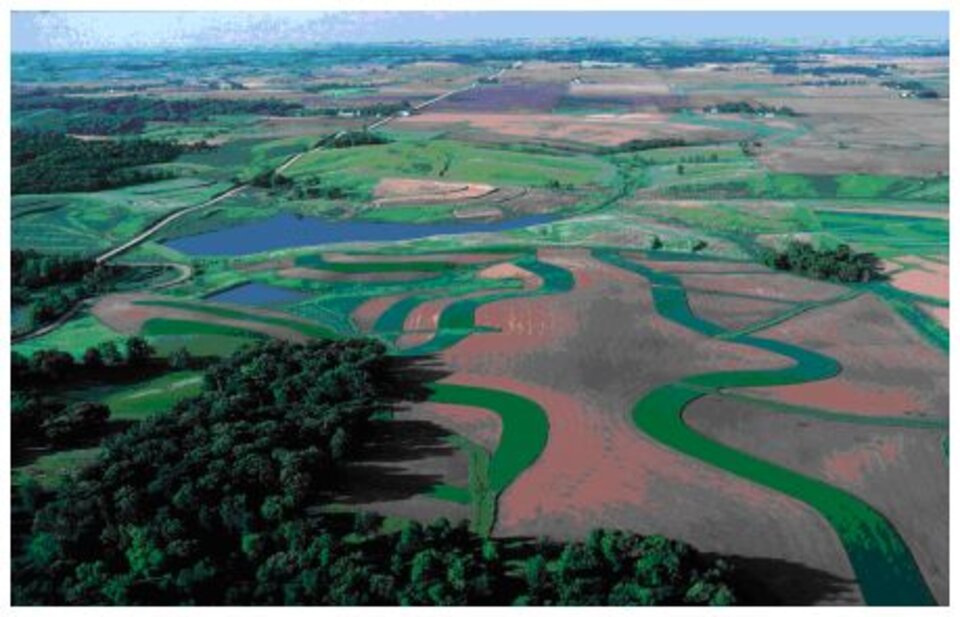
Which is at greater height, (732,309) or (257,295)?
(732,309)

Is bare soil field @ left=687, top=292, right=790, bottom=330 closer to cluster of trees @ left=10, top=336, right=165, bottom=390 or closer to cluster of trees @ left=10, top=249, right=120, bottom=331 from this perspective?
cluster of trees @ left=10, top=336, right=165, bottom=390

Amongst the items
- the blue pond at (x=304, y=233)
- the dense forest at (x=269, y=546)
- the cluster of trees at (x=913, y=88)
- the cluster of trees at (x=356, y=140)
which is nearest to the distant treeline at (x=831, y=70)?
the cluster of trees at (x=913, y=88)

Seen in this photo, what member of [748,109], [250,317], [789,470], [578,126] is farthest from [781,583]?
[748,109]

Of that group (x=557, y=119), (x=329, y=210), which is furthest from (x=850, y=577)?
(x=557, y=119)

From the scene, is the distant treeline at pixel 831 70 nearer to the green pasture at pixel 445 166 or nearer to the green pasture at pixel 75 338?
the green pasture at pixel 445 166

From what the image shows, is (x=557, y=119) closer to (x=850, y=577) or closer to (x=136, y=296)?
(x=136, y=296)

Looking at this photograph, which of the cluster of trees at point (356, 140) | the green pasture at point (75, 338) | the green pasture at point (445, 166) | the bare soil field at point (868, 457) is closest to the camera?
the bare soil field at point (868, 457)

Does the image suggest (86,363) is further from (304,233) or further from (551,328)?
(304,233)
